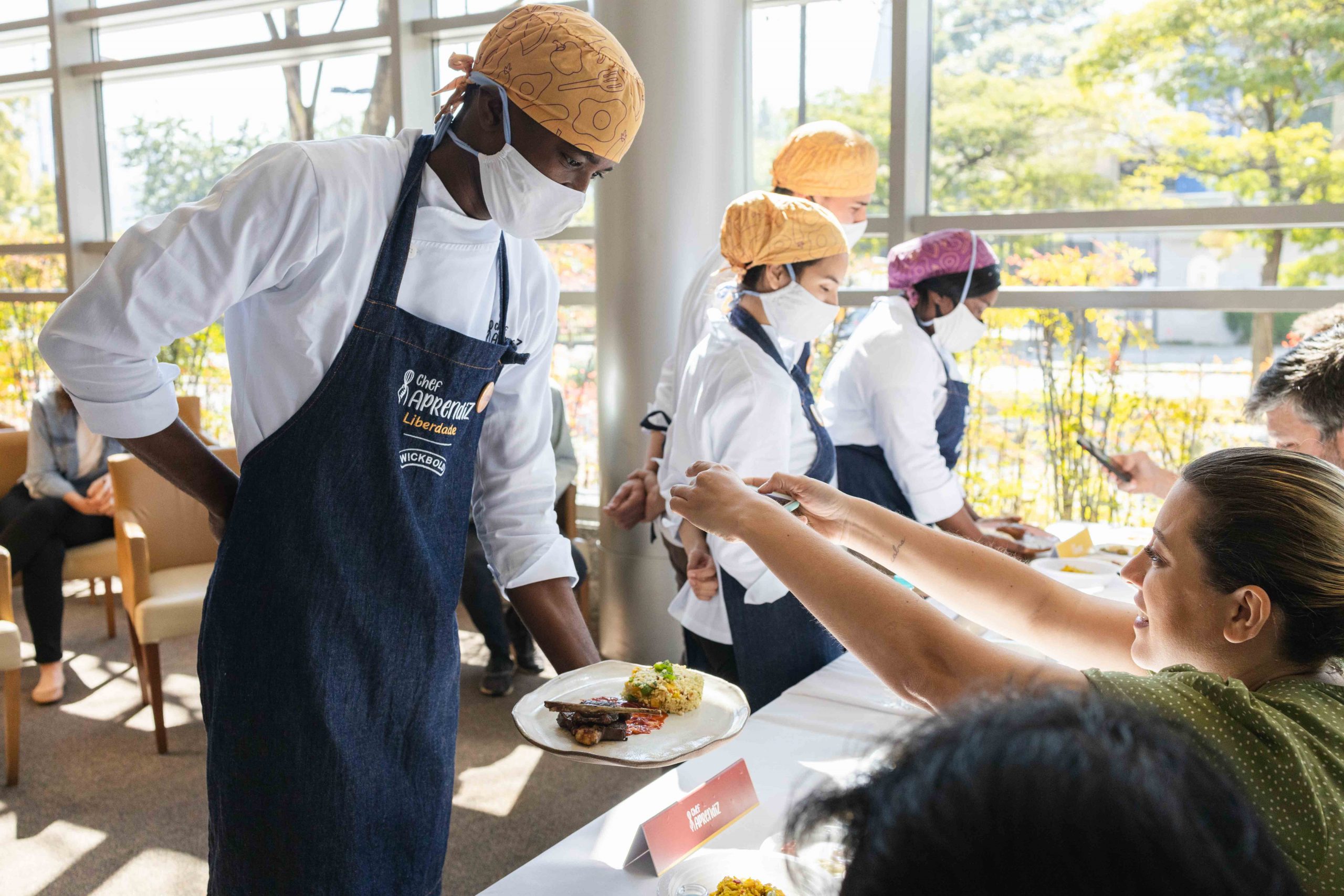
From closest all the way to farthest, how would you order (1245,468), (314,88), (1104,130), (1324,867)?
(1324,867) < (1245,468) < (1104,130) < (314,88)

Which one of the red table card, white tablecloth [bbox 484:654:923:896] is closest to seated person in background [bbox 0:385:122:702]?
white tablecloth [bbox 484:654:923:896]

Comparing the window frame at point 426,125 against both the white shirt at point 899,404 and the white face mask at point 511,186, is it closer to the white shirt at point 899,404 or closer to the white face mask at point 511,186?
the white shirt at point 899,404

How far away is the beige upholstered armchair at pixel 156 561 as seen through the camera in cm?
339

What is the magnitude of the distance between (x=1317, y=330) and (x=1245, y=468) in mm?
1572

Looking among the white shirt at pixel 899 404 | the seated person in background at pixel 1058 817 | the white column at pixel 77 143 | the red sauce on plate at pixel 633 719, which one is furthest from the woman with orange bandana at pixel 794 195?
the white column at pixel 77 143

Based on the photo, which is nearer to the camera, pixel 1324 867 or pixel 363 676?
pixel 1324 867

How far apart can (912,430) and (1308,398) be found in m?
0.99

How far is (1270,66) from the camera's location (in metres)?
3.51

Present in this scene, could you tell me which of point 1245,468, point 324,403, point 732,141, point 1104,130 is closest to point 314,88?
point 732,141

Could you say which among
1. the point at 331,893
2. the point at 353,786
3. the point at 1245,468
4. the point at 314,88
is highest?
the point at 314,88

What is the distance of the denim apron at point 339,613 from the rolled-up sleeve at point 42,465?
3.52 metres

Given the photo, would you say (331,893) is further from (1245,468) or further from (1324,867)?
(1245,468)

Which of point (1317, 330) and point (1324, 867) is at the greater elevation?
point (1317, 330)

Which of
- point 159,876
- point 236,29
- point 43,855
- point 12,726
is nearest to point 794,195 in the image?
point 159,876
